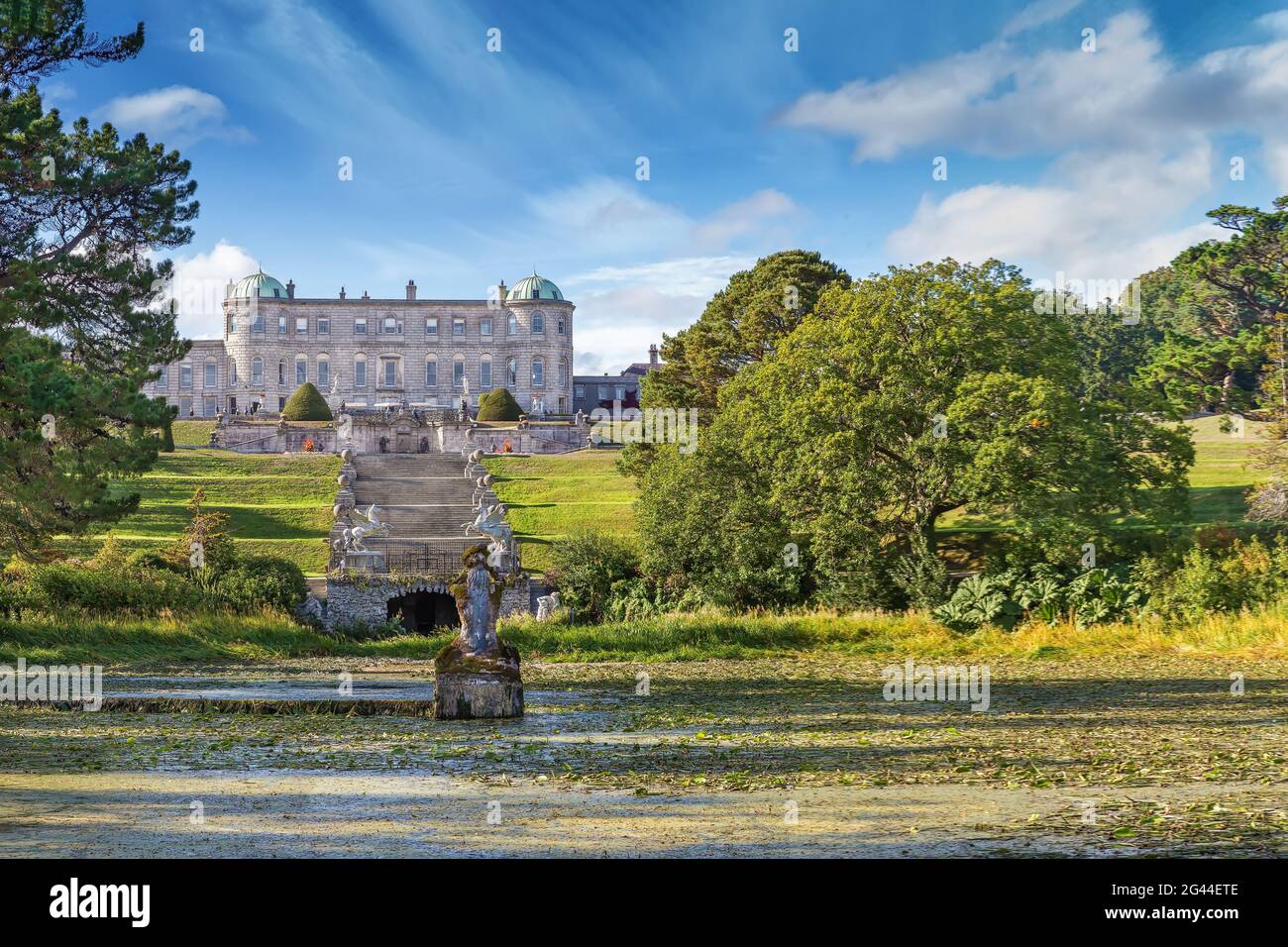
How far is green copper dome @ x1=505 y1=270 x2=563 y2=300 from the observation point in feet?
371

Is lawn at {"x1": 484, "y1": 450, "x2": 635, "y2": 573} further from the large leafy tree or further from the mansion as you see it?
the mansion

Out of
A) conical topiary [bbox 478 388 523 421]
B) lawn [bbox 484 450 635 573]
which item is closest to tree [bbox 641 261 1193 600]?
lawn [bbox 484 450 635 573]

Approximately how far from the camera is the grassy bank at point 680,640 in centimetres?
2316

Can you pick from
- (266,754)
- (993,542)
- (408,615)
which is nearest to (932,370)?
(993,542)

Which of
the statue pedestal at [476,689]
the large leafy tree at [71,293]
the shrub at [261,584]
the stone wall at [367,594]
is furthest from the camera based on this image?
the stone wall at [367,594]

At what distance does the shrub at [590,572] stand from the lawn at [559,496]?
1921mm

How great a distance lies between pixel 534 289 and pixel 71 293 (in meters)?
91.1

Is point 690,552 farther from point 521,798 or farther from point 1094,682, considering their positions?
point 521,798

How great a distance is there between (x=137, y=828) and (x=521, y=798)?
3.00 m

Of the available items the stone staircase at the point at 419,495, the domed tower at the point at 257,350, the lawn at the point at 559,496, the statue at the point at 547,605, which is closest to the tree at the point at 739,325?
the lawn at the point at 559,496

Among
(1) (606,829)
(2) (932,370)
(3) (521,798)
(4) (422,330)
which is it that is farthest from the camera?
(4) (422,330)

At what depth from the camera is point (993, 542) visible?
36.7 metres

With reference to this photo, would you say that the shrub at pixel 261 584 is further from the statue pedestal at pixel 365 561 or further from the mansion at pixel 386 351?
the mansion at pixel 386 351
